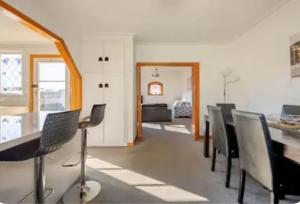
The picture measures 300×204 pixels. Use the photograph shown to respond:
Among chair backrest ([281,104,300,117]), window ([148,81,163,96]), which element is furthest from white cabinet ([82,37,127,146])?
window ([148,81,163,96])

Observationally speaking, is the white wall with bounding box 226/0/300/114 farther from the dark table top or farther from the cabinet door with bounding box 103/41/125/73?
the cabinet door with bounding box 103/41/125/73

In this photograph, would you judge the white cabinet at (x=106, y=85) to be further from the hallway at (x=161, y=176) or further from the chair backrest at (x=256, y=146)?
the chair backrest at (x=256, y=146)

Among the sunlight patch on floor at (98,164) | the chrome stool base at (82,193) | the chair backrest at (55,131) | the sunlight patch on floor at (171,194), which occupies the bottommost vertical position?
the sunlight patch on floor at (171,194)

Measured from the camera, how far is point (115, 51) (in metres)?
4.69

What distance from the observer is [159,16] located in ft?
11.9

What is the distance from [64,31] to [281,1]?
11.1 feet

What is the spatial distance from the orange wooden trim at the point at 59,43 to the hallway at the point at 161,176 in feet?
3.82

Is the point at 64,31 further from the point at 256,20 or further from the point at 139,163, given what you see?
the point at 256,20

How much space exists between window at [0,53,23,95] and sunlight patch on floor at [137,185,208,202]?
14.9 feet

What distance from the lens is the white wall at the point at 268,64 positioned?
3186 mm

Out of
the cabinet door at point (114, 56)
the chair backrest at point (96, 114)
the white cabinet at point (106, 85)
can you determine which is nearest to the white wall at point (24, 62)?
the white cabinet at point (106, 85)

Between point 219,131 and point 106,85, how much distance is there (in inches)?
106

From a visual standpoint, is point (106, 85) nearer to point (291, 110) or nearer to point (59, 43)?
point (59, 43)

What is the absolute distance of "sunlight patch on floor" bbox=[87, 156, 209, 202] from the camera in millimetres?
2332
